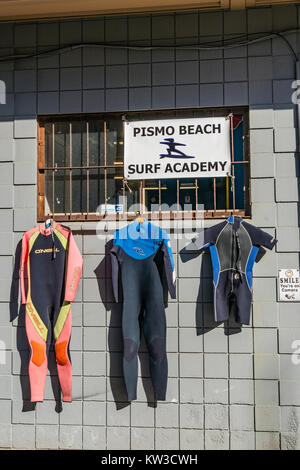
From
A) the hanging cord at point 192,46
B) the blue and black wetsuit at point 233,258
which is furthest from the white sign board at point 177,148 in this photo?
the hanging cord at point 192,46

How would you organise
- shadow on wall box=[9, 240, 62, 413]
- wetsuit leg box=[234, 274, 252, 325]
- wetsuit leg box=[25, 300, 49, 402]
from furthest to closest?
shadow on wall box=[9, 240, 62, 413] < wetsuit leg box=[25, 300, 49, 402] < wetsuit leg box=[234, 274, 252, 325]

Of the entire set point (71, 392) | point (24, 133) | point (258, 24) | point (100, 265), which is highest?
point (258, 24)

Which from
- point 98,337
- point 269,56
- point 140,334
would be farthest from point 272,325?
point 269,56

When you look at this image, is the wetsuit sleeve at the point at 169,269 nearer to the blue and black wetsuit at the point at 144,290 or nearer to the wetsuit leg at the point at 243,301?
the blue and black wetsuit at the point at 144,290

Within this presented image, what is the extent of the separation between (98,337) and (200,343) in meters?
1.04

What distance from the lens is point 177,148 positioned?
16.4 feet

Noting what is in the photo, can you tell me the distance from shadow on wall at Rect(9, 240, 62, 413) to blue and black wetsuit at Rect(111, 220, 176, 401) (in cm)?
78

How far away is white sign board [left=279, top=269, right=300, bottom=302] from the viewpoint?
186 inches

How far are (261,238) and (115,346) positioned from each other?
72.1 inches

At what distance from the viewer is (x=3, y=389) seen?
496 cm

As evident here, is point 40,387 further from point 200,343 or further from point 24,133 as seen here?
point 24,133

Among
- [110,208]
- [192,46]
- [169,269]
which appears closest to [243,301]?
[169,269]

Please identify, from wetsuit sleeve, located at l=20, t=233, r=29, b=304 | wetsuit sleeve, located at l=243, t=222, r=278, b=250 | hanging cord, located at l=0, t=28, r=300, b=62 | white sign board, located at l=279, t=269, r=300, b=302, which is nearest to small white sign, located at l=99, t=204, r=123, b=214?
wetsuit sleeve, located at l=20, t=233, r=29, b=304

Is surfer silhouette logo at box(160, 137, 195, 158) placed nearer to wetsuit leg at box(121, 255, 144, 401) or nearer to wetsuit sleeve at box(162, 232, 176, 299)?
wetsuit sleeve at box(162, 232, 176, 299)
